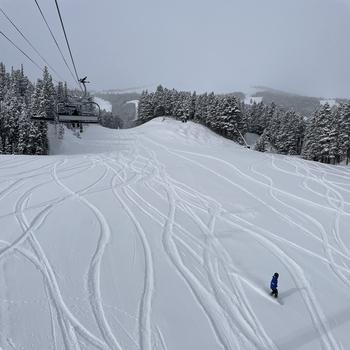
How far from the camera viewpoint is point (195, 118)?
88.8 metres

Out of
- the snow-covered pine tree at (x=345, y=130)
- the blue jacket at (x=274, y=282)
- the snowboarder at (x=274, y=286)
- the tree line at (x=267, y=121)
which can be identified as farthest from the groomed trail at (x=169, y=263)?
the tree line at (x=267, y=121)

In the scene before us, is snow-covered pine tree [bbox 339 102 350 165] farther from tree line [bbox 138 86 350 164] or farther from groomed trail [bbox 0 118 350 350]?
groomed trail [bbox 0 118 350 350]

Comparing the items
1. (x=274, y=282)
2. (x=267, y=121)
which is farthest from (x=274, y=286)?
(x=267, y=121)

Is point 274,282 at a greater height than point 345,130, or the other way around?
point 345,130

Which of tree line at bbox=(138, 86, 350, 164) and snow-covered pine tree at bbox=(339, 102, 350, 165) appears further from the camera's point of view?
tree line at bbox=(138, 86, 350, 164)

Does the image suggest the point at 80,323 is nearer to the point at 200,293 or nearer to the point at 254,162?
the point at 200,293

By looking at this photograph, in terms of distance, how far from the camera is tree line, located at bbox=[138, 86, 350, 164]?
55.3 m

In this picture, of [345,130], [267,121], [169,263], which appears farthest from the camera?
[267,121]

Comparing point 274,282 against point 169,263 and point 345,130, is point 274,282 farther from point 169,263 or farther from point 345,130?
point 345,130

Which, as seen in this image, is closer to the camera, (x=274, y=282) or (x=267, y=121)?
(x=274, y=282)

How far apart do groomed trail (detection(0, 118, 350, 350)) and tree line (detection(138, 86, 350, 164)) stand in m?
33.8

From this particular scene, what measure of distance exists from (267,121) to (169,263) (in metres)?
94.9

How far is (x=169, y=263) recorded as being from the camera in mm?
12289

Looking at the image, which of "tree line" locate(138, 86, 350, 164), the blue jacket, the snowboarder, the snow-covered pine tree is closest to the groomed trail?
the snowboarder
